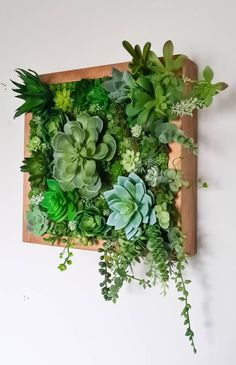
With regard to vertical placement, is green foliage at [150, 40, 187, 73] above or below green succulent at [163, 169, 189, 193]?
above

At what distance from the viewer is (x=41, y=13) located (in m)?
0.84

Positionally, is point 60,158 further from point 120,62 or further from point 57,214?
point 120,62

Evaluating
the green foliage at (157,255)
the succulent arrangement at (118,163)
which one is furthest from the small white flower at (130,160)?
the green foliage at (157,255)

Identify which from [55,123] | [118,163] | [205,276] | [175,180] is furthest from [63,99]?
[205,276]

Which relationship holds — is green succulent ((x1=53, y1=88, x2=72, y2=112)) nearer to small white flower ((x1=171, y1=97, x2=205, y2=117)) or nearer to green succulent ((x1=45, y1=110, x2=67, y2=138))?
green succulent ((x1=45, y1=110, x2=67, y2=138))

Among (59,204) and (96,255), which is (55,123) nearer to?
(59,204)

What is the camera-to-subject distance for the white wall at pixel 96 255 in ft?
2.10

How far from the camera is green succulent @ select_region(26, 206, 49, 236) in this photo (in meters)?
0.72

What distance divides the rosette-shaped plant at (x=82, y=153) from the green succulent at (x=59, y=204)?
0.02m

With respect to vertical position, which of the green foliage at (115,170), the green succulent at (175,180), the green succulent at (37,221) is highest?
the green foliage at (115,170)

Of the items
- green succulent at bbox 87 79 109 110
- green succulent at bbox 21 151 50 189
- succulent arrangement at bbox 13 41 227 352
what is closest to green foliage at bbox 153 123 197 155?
succulent arrangement at bbox 13 41 227 352

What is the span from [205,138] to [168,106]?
4.1 inches

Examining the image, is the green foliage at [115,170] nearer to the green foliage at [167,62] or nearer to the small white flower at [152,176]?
the small white flower at [152,176]

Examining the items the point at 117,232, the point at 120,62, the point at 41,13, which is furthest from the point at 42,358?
the point at 41,13
